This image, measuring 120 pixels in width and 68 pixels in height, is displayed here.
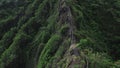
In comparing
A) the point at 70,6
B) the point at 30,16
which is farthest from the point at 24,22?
the point at 70,6

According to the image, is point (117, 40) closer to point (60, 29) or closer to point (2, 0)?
point (60, 29)

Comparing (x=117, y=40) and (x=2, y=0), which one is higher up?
(x=2, y=0)

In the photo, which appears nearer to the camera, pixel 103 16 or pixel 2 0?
pixel 103 16

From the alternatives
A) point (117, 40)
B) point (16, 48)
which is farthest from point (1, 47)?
point (117, 40)

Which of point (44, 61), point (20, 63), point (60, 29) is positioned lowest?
A: point (20, 63)

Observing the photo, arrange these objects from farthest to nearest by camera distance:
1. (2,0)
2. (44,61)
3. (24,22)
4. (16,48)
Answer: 1. (2,0)
2. (24,22)
3. (16,48)
4. (44,61)

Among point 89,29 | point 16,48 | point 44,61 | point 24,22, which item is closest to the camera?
point 44,61
